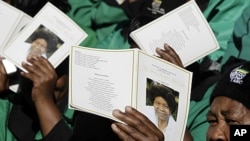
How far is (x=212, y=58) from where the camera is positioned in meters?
1.58

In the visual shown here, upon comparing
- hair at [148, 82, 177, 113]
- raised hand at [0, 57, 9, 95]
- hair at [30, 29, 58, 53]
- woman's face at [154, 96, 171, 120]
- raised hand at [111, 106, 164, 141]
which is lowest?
raised hand at [0, 57, 9, 95]

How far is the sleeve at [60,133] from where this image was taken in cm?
155

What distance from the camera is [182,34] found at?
154 cm

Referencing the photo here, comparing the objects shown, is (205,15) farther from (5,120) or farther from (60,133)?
(5,120)

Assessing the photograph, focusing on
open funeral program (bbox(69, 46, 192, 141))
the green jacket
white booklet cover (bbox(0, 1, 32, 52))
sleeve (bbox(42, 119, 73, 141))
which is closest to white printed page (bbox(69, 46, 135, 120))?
open funeral program (bbox(69, 46, 192, 141))

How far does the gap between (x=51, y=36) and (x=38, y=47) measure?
53 millimetres

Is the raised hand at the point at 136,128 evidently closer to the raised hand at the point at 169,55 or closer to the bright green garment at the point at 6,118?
the raised hand at the point at 169,55

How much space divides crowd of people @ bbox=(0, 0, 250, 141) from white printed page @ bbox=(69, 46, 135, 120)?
0.16ft

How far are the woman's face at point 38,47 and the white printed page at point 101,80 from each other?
0.85 feet

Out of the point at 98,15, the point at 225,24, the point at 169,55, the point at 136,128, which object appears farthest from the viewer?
the point at 98,15

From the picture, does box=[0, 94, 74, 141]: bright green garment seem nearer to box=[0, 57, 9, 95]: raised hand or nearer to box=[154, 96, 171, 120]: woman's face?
box=[0, 57, 9, 95]: raised hand

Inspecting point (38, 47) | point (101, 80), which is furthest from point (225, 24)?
point (38, 47)

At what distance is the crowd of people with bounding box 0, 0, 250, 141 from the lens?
51.1 inches

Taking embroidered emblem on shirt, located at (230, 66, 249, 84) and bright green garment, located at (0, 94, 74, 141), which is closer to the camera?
embroidered emblem on shirt, located at (230, 66, 249, 84)
